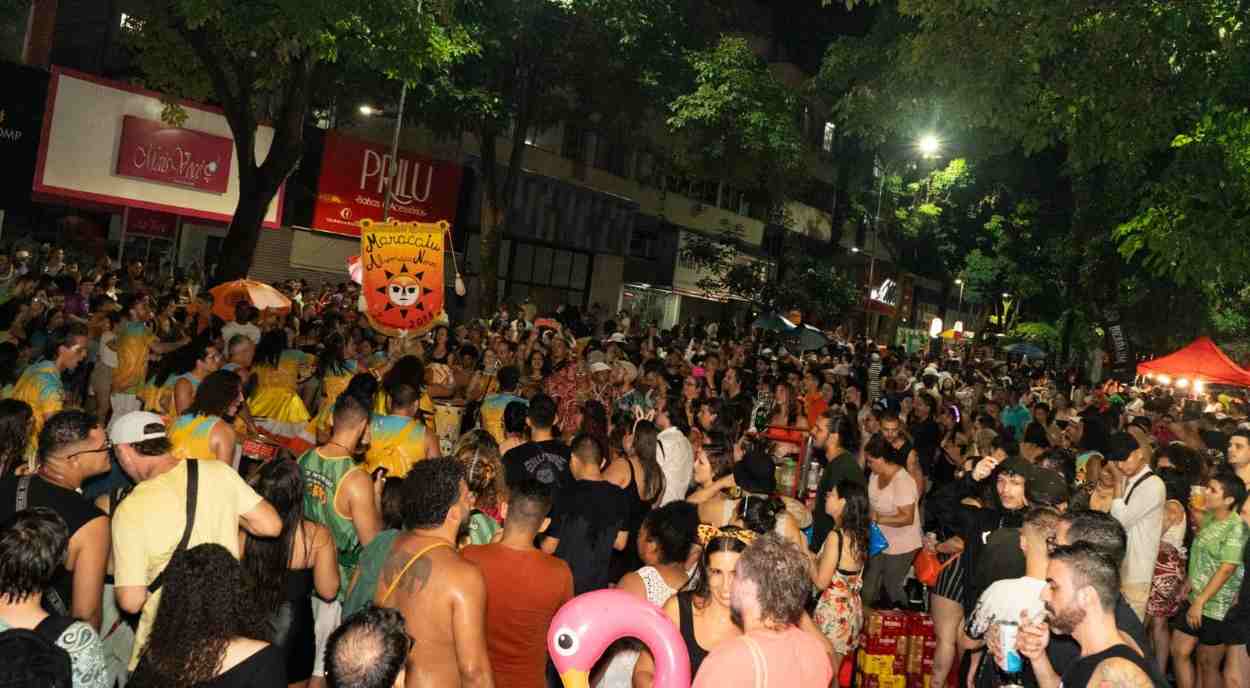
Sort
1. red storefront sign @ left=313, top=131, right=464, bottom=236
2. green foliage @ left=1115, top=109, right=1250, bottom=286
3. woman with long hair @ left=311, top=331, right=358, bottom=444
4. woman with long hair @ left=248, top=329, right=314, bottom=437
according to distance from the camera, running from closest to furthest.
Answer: woman with long hair @ left=248, top=329, right=314, bottom=437
woman with long hair @ left=311, top=331, right=358, bottom=444
green foliage @ left=1115, top=109, right=1250, bottom=286
red storefront sign @ left=313, top=131, right=464, bottom=236

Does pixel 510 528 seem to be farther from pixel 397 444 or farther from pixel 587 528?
pixel 397 444

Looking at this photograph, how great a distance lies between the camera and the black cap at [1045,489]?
24.8ft

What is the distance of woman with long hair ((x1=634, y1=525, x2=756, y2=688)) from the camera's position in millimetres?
4625

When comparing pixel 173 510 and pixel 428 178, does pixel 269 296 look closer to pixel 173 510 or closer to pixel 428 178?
pixel 173 510

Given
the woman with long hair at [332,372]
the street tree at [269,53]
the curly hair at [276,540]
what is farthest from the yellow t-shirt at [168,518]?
the street tree at [269,53]

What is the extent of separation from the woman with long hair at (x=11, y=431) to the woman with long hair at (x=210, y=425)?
71 cm

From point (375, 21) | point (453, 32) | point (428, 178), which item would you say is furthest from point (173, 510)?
point (428, 178)

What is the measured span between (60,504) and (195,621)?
5.91ft

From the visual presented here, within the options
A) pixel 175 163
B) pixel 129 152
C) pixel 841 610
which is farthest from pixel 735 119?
pixel 841 610

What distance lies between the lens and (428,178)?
26.9 m

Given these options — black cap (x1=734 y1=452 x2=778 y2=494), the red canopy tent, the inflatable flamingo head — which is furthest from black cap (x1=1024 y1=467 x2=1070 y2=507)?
the red canopy tent

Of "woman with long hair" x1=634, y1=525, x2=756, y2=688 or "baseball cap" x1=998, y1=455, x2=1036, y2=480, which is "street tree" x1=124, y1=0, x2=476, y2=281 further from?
"woman with long hair" x1=634, y1=525, x2=756, y2=688

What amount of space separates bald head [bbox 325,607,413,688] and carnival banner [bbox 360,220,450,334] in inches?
346

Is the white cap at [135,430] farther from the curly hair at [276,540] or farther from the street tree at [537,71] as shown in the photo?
the street tree at [537,71]
